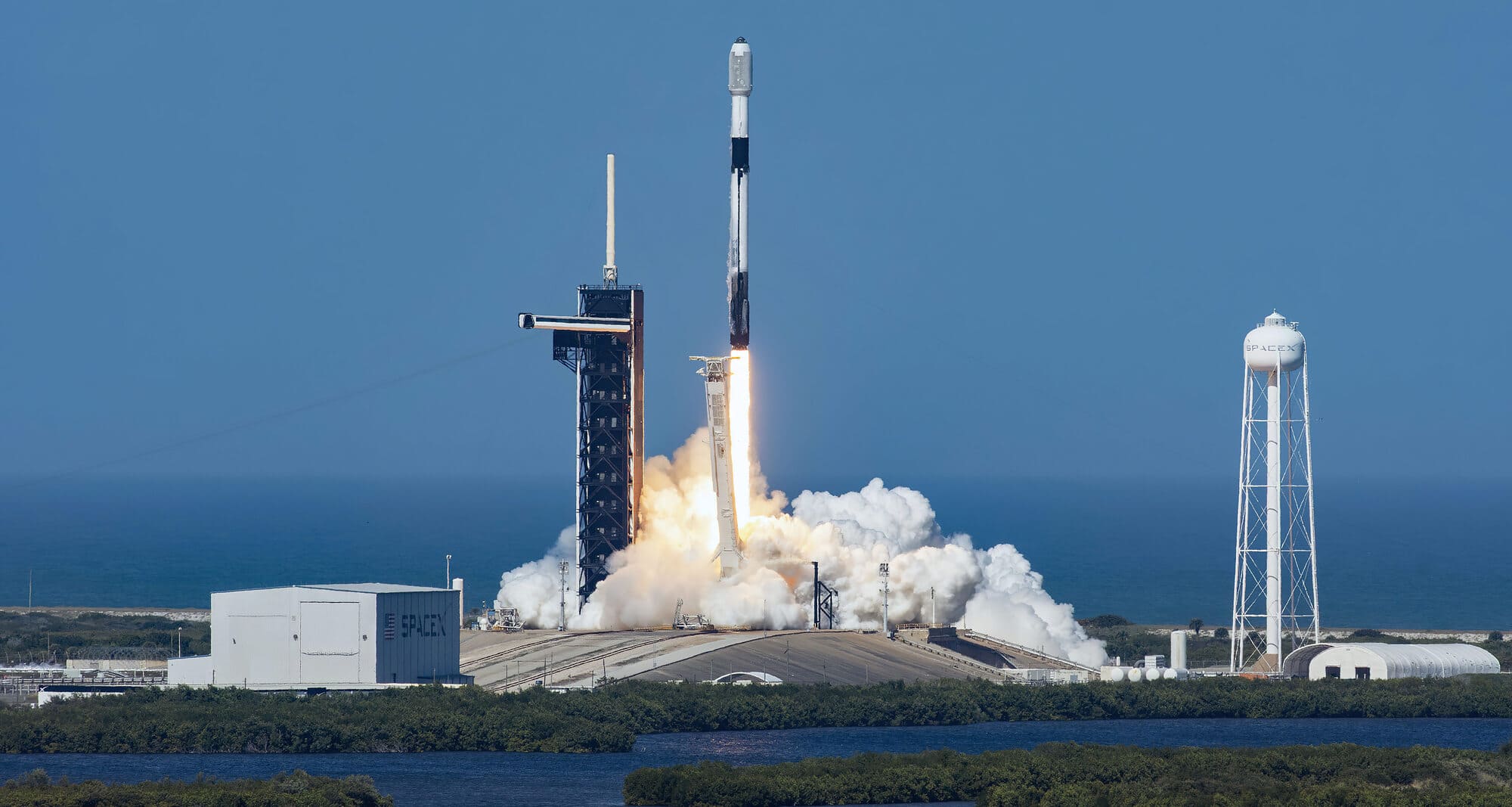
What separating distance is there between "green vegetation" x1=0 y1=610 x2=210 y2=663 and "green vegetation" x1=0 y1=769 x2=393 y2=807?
37631 mm

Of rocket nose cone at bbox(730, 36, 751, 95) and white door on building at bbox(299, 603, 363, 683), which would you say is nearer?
white door on building at bbox(299, 603, 363, 683)

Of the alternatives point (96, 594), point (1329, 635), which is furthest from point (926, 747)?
point (96, 594)

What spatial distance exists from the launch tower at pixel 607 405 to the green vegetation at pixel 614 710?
1319 centimetres

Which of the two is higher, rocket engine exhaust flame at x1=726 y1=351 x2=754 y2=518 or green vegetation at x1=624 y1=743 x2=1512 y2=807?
rocket engine exhaust flame at x1=726 y1=351 x2=754 y2=518

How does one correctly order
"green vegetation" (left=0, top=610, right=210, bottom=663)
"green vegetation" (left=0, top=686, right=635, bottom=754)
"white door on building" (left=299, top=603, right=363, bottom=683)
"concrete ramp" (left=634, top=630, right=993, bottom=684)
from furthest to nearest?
"green vegetation" (left=0, top=610, right=210, bottom=663), "concrete ramp" (left=634, top=630, right=993, bottom=684), "white door on building" (left=299, top=603, right=363, bottom=683), "green vegetation" (left=0, top=686, right=635, bottom=754)

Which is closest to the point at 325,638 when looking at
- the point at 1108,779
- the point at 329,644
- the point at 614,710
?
the point at 329,644

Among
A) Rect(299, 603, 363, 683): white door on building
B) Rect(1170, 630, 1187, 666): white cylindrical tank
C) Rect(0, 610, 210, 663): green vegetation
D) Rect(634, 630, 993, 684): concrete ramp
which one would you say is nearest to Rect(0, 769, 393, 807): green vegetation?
Rect(299, 603, 363, 683): white door on building

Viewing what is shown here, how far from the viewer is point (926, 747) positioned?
74.1m

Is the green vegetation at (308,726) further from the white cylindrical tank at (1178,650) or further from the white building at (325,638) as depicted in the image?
the white cylindrical tank at (1178,650)

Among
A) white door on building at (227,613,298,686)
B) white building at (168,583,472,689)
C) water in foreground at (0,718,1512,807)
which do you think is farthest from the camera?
white door on building at (227,613,298,686)

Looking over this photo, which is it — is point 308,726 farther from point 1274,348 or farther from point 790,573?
point 1274,348

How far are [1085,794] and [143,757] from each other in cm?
2575

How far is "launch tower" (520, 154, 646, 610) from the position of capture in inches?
3644

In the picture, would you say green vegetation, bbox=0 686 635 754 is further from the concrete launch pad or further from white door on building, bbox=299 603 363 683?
the concrete launch pad
